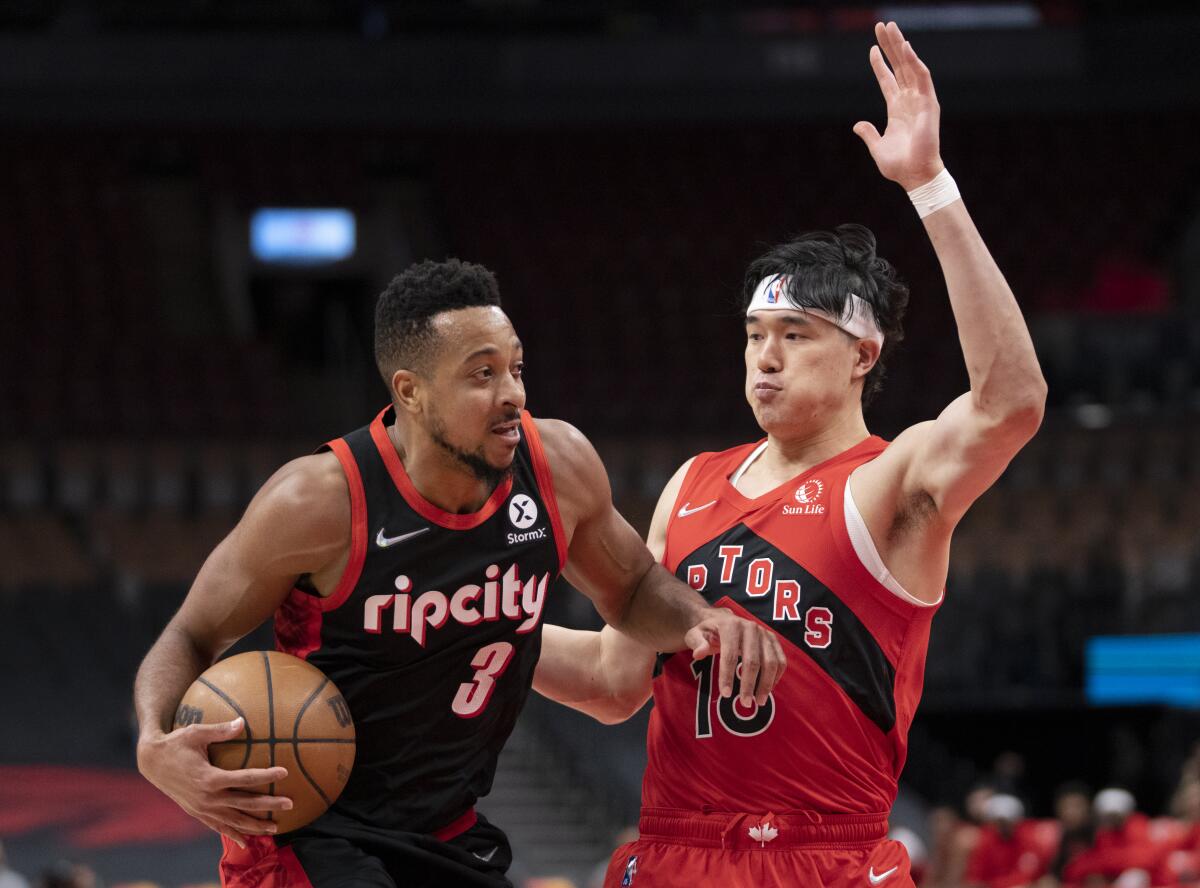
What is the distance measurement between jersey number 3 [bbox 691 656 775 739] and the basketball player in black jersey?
0.95 ft

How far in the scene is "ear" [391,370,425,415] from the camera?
3688 mm

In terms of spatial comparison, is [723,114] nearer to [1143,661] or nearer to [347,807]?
[1143,661]

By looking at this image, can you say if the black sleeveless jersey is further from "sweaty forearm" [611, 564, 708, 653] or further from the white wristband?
the white wristband

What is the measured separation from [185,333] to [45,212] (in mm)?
2383

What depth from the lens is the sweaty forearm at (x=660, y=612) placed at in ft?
12.7

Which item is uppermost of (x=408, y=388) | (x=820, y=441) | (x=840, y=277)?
(x=840, y=277)

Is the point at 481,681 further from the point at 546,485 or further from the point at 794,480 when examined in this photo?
the point at 794,480

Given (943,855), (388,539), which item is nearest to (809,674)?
(388,539)

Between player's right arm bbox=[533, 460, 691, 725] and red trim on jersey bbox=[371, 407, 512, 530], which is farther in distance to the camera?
player's right arm bbox=[533, 460, 691, 725]

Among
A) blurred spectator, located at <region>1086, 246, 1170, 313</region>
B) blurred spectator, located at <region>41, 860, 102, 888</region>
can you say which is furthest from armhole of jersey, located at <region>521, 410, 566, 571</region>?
blurred spectator, located at <region>1086, 246, 1170, 313</region>

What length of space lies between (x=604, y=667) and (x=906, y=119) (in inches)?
68.7

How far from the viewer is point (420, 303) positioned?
3674 millimetres

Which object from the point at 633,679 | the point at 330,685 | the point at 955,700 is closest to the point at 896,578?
the point at 633,679

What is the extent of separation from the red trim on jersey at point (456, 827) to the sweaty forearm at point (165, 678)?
680 millimetres
